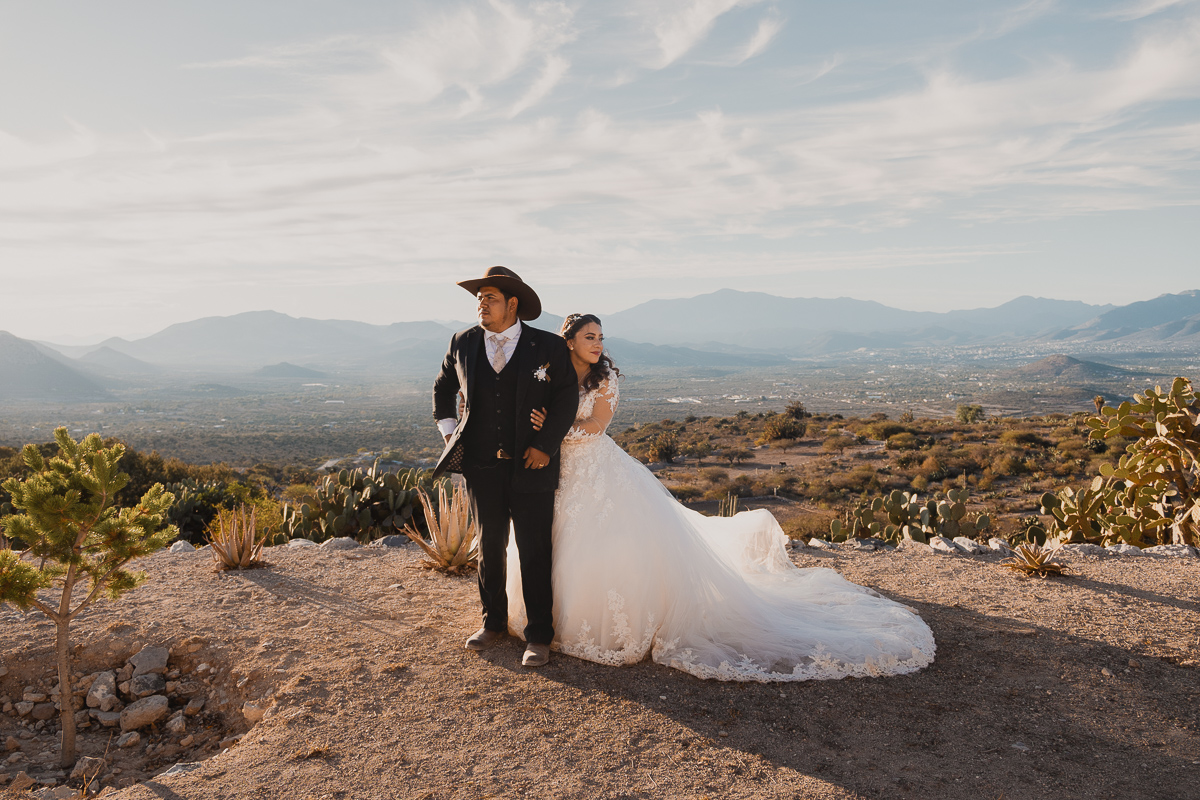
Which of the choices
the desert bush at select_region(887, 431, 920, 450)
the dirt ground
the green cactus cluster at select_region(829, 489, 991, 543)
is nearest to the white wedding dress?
the dirt ground

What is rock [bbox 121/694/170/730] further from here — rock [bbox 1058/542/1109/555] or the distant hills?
the distant hills

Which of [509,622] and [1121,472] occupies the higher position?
A: [1121,472]

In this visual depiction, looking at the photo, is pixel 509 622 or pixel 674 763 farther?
pixel 509 622

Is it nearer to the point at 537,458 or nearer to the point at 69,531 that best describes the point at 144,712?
the point at 69,531

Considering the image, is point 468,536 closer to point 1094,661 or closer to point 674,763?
point 674,763

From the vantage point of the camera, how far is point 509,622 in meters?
4.54

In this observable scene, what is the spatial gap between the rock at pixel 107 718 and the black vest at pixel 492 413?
8.25ft

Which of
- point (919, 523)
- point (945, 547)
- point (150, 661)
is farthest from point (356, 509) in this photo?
point (919, 523)

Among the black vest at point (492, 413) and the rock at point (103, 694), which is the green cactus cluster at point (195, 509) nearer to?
the rock at point (103, 694)

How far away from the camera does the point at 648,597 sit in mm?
4215

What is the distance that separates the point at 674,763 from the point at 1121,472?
641 cm

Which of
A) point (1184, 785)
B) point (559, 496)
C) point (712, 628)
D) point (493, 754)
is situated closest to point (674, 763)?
point (493, 754)

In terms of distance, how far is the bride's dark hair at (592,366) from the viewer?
14.1 ft

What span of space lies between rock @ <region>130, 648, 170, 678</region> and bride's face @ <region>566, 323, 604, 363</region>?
325 centimetres
